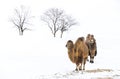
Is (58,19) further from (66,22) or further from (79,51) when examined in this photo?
(79,51)

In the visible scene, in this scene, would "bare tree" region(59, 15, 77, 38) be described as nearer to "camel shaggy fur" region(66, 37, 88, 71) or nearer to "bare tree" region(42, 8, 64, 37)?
"bare tree" region(42, 8, 64, 37)

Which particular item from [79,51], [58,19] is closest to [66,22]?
[58,19]

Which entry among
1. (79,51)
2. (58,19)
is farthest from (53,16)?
(79,51)

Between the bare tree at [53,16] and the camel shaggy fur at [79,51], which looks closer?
the camel shaggy fur at [79,51]

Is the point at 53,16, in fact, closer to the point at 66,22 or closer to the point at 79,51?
the point at 66,22

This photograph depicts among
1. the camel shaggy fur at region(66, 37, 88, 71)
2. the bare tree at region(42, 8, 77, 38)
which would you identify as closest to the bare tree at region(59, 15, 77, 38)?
Answer: the bare tree at region(42, 8, 77, 38)

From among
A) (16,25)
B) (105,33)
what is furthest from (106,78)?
(105,33)

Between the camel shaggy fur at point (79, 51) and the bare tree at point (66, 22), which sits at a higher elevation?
the bare tree at point (66, 22)

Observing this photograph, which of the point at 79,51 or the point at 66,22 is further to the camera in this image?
the point at 66,22

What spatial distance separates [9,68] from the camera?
30797 mm

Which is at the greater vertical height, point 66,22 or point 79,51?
point 66,22

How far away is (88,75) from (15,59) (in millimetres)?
19378

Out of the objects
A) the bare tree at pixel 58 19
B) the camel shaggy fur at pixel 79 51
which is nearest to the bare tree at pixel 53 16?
the bare tree at pixel 58 19

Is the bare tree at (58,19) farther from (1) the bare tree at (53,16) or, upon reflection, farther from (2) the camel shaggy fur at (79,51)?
(2) the camel shaggy fur at (79,51)
